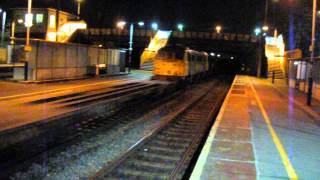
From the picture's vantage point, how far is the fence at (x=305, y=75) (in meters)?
27.3

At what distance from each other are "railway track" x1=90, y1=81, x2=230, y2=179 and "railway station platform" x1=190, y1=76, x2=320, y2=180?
2.05 feet

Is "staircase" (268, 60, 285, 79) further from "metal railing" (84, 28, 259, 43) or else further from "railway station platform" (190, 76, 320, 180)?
"railway station platform" (190, 76, 320, 180)

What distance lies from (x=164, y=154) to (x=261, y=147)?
251 centimetres

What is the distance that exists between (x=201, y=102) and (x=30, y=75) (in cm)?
1160

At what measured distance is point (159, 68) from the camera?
41.8 metres

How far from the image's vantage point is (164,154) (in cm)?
1220

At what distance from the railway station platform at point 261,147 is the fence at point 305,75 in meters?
7.70

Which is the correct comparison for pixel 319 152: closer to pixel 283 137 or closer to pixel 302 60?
pixel 283 137

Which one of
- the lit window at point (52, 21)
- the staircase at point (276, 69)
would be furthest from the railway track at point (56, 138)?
the lit window at point (52, 21)

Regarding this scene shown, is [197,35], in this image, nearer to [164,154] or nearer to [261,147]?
[164,154]

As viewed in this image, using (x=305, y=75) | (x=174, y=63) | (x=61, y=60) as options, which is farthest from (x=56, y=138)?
(x=174, y=63)

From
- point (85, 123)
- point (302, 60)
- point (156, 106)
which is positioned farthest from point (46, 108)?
point (302, 60)

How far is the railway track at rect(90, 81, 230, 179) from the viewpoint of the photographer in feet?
32.5

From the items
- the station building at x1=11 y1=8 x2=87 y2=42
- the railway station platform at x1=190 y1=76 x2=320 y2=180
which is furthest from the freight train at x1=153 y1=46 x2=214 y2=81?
the station building at x1=11 y1=8 x2=87 y2=42
